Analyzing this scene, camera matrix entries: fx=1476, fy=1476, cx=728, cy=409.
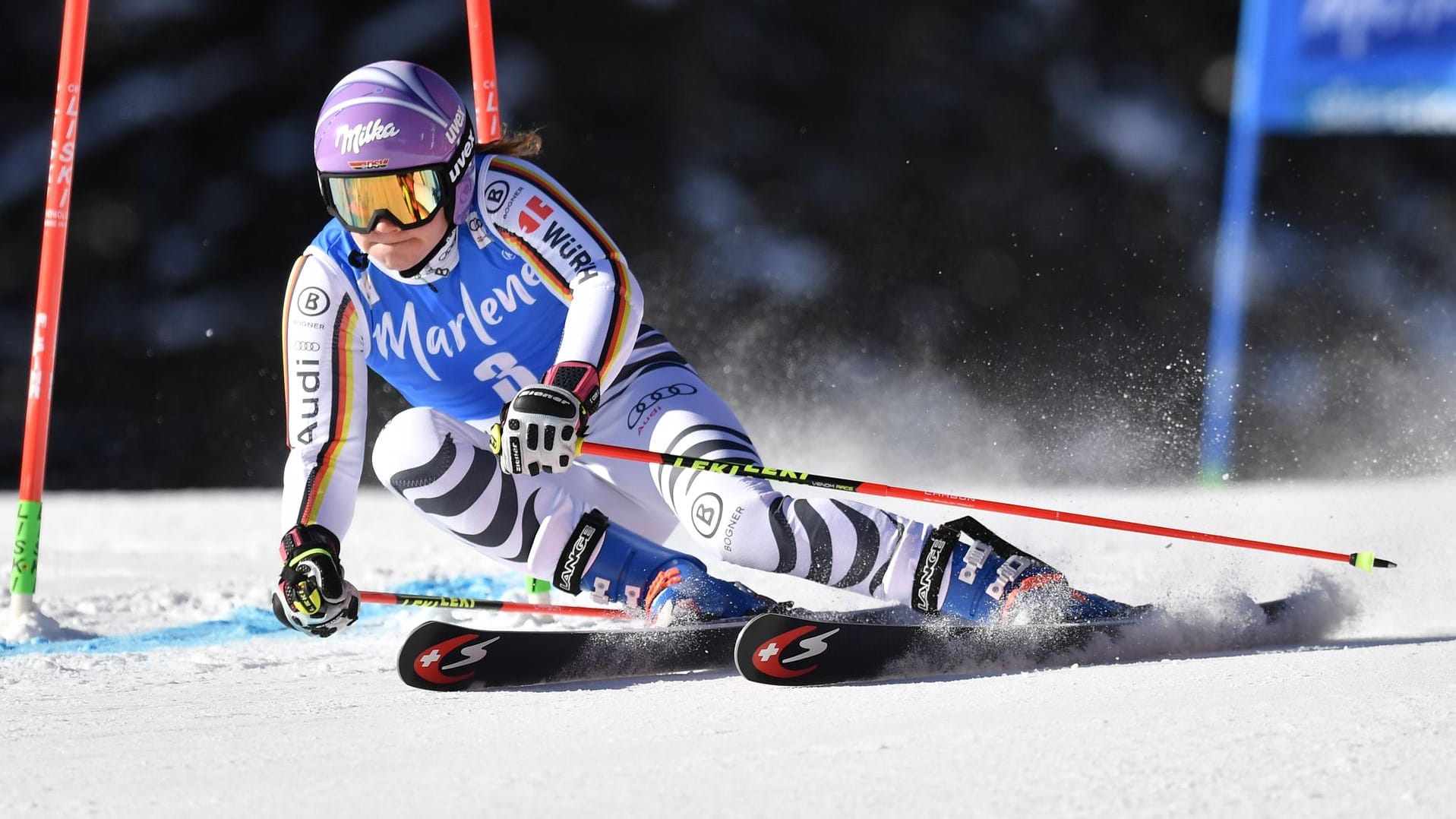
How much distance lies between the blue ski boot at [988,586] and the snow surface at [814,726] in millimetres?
121

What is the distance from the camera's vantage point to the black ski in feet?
7.50

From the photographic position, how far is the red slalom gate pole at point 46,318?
3.19 meters

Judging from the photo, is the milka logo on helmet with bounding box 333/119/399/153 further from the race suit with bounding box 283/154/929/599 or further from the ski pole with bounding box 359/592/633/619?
the ski pole with bounding box 359/592/633/619

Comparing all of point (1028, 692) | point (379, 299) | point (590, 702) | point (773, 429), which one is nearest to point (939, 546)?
point (1028, 692)

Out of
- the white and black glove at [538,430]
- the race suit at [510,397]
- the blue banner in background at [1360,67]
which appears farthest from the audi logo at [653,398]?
the blue banner in background at [1360,67]

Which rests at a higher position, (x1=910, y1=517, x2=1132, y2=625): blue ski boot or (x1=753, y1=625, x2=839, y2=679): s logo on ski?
(x1=910, y1=517, x2=1132, y2=625): blue ski boot

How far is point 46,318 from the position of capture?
319 cm

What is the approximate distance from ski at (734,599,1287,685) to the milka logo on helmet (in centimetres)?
105

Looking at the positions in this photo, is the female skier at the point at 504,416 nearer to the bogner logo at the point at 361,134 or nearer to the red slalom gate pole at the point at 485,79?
the bogner logo at the point at 361,134

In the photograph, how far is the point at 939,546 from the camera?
98.1 inches

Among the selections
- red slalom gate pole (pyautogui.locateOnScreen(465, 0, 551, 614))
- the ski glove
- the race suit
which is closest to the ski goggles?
the race suit

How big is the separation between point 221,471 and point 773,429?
232 cm

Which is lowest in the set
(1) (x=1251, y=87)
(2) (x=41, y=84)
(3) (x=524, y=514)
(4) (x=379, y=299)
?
(3) (x=524, y=514)

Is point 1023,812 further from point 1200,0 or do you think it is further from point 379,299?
point 1200,0
